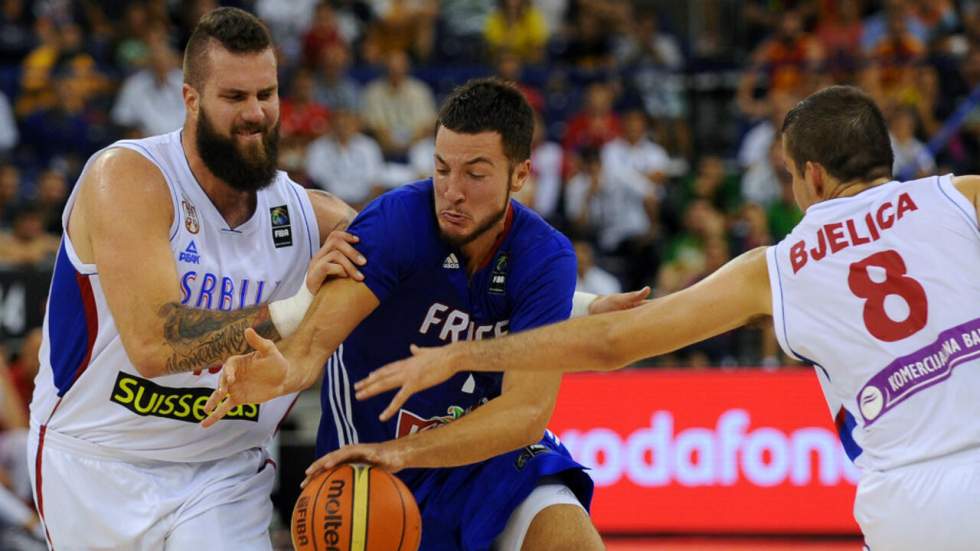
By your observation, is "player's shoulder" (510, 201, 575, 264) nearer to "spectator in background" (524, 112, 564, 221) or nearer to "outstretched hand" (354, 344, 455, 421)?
"outstretched hand" (354, 344, 455, 421)

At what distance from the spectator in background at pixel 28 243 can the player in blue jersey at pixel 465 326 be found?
733 cm

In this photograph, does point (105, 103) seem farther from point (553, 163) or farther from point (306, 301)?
point (306, 301)

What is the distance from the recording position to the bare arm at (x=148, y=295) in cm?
457

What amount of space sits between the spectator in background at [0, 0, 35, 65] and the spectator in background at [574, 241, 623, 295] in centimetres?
713

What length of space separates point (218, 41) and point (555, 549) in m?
2.25

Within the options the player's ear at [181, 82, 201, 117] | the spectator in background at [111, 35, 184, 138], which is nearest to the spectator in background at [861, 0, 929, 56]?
the spectator in background at [111, 35, 184, 138]

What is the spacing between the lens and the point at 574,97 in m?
14.4

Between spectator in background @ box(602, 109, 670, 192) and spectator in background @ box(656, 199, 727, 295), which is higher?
spectator in background @ box(602, 109, 670, 192)

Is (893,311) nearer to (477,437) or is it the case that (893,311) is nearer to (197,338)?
(477,437)

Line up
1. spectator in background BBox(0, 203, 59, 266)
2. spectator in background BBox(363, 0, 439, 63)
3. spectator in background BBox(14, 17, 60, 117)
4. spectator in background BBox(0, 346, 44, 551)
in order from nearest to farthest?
spectator in background BBox(0, 346, 44, 551) → spectator in background BBox(0, 203, 59, 266) → spectator in background BBox(14, 17, 60, 117) → spectator in background BBox(363, 0, 439, 63)

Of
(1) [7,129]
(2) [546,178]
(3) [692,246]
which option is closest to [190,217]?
(3) [692,246]

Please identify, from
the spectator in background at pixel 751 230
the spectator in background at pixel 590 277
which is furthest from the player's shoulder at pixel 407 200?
the spectator in background at pixel 751 230

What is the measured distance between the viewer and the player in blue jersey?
465cm

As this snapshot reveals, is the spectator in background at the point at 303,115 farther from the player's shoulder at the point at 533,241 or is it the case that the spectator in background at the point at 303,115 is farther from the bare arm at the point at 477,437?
the bare arm at the point at 477,437
